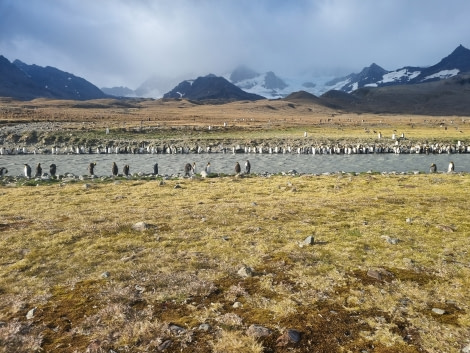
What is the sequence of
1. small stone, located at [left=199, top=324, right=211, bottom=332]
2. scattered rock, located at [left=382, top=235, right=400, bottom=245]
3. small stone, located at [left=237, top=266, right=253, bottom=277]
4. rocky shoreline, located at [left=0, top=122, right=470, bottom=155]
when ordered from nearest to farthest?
Result: small stone, located at [left=199, top=324, right=211, bottom=332] → small stone, located at [left=237, top=266, right=253, bottom=277] → scattered rock, located at [left=382, top=235, right=400, bottom=245] → rocky shoreline, located at [left=0, top=122, right=470, bottom=155]

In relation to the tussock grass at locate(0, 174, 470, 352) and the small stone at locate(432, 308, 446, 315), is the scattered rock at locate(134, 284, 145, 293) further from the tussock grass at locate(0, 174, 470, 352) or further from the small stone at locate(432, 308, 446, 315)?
the small stone at locate(432, 308, 446, 315)

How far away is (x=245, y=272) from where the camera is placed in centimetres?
1105

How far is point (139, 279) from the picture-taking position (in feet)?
35.3

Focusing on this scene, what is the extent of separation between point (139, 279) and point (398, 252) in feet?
28.3

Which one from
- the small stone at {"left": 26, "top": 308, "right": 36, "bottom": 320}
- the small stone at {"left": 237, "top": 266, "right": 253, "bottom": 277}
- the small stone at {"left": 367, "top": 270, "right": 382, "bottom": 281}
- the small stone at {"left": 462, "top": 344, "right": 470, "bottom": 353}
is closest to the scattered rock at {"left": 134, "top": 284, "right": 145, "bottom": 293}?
the small stone at {"left": 26, "top": 308, "right": 36, "bottom": 320}

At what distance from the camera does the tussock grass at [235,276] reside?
7.97 m

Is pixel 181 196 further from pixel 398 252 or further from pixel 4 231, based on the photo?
pixel 398 252

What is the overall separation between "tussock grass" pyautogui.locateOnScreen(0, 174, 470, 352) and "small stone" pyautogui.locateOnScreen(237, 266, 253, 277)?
0.22 metres

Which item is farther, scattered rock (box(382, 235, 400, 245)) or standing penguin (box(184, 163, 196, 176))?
standing penguin (box(184, 163, 196, 176))

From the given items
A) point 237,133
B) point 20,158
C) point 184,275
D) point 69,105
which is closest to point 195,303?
point 184,275

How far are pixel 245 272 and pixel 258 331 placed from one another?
3.10 m

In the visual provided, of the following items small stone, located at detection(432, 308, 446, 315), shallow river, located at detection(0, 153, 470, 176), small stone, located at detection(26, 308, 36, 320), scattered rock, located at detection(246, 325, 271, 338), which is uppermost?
small stone, located at detection(432, 308, 446, 315)

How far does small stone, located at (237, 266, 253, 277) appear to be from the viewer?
11.0 meters

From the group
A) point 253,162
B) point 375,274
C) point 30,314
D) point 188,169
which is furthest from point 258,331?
point 253,162
